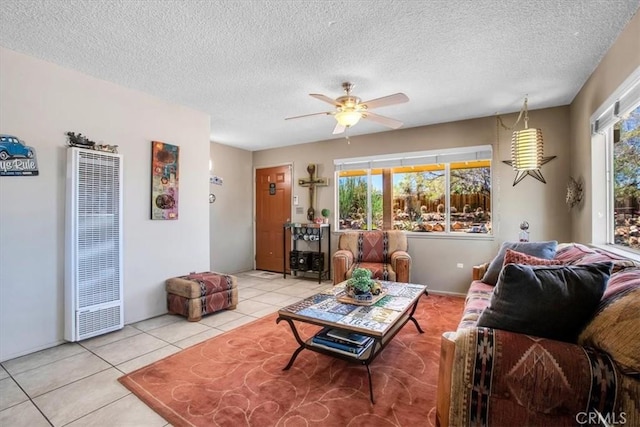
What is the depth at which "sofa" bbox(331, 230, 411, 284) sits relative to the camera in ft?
13.1

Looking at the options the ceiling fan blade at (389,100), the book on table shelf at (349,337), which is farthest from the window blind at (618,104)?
the book on table shelf at (349,337)

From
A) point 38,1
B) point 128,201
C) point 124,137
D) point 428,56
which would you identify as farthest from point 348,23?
point 128,201

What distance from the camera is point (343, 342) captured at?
6.93ft

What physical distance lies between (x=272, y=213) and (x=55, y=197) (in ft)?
12.4

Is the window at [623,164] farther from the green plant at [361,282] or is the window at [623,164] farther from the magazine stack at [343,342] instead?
the magazine stack at [343,342]

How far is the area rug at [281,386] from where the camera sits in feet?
5.71

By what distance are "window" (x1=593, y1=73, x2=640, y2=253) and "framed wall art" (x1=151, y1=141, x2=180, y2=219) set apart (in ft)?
14.3

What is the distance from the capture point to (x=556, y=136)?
3.77 meters

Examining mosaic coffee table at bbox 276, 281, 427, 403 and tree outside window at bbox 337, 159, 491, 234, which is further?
tree outside window at bbox 337, 159, 491, 234

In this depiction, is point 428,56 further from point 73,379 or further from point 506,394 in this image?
point 73,379

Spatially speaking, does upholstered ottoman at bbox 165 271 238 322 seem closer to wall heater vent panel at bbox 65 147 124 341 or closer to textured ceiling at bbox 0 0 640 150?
wall heater vent panel at bbox 65 147 124 341

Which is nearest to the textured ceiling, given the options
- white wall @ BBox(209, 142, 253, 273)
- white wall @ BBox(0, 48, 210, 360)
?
white wall @ BBox(0, 48, 210, 360)

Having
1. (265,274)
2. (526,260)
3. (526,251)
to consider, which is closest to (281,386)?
(526,260)

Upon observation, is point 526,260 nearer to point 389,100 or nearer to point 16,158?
point 389,100
